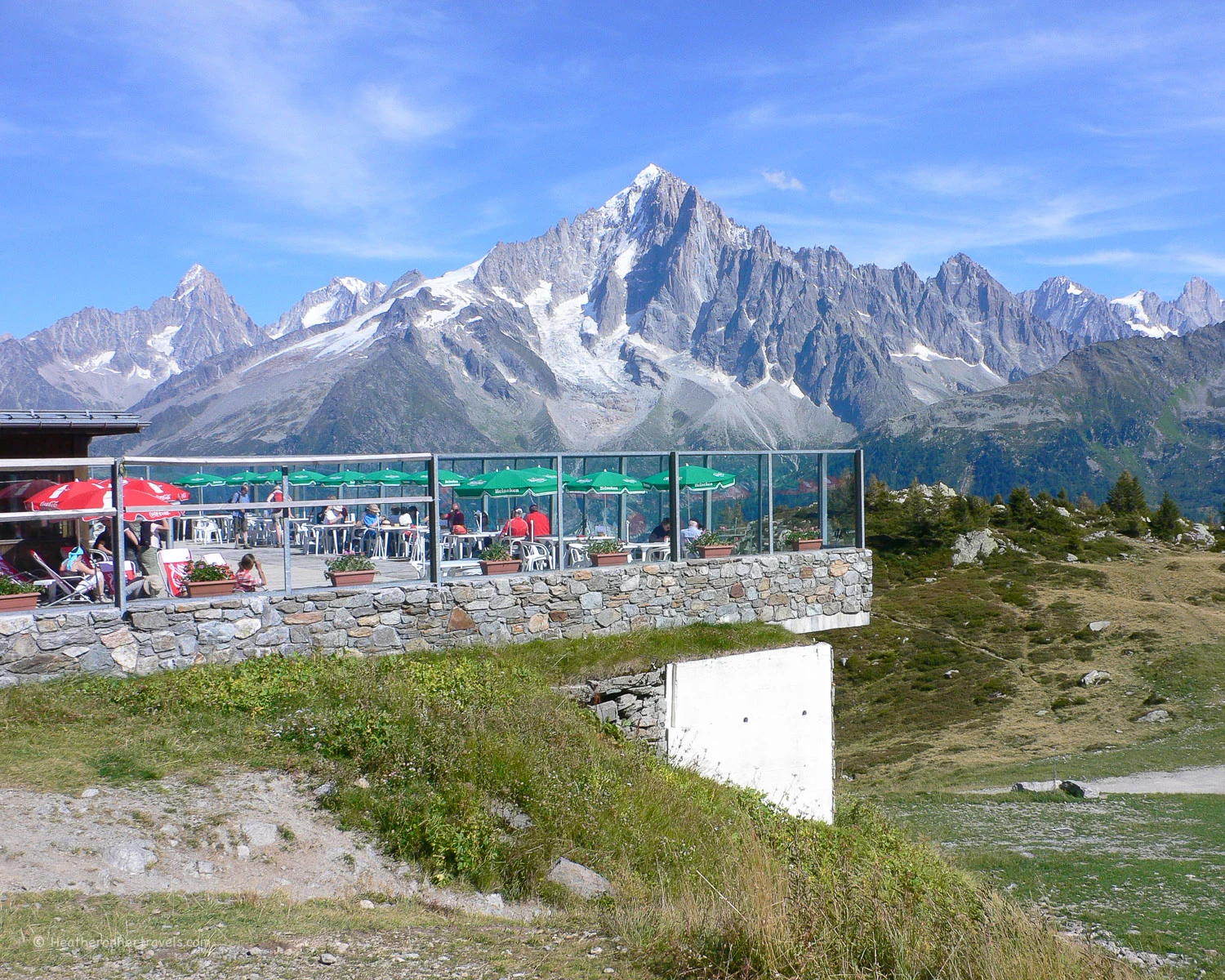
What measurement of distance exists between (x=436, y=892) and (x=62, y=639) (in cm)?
666

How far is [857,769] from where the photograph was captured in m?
30.4

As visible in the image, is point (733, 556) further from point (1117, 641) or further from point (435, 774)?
point (1117, 641)

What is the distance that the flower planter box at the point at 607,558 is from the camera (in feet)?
51.5

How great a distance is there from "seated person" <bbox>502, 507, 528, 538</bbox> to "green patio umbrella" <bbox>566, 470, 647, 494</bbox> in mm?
1064

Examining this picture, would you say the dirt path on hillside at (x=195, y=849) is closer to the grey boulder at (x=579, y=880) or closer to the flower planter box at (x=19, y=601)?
the grey boulder at (x=579, y=880)

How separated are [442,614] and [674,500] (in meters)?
4.78

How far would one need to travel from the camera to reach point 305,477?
21969 millimetres

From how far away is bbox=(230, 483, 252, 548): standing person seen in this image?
53.0 feet

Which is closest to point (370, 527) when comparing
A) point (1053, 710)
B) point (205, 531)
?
point (205, 531)

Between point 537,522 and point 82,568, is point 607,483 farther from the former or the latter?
point 82,568

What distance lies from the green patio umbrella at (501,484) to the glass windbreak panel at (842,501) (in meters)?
5.64

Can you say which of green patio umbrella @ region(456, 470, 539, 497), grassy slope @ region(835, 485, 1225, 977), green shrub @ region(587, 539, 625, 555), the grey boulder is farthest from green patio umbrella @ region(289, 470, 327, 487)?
grassy slope @ region(835, 485, 1225, 977)

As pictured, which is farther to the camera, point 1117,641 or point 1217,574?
point 1217,574

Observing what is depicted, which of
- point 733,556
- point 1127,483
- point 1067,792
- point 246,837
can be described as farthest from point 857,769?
point 1127,483
